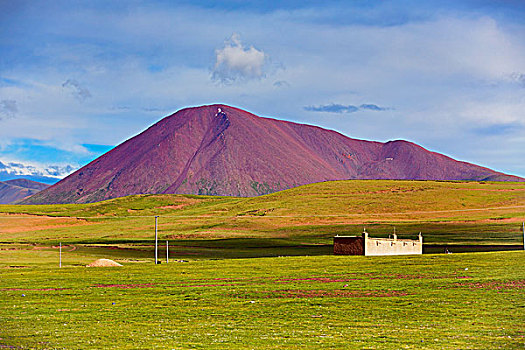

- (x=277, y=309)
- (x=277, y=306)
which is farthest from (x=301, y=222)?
(x=277, y=309)

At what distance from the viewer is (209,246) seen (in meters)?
97.9

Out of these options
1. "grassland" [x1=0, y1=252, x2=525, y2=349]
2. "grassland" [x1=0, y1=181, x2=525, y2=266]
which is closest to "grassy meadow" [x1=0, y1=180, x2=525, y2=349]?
"grassland" [x1=0, y1=252, x2=525, y2=349]

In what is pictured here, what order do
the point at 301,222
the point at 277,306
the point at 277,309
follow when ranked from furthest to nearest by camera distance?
the point at 301,222 < the point at 277,306 < the point at 277,309

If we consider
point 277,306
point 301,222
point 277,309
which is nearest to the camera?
point 277,309

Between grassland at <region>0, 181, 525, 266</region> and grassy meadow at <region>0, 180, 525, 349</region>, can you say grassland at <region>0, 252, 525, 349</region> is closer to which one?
grassy meadow at <region>0, 180, 525, 349</region>

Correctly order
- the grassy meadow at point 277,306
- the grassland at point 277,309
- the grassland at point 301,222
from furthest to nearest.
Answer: the grassland at point 301,222 → the grassy meadow at point 277,306 → the grassland at point 277,309

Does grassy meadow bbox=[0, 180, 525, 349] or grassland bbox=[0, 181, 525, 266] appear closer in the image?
grassy meadow bbox=[0, 180, 525, 349]

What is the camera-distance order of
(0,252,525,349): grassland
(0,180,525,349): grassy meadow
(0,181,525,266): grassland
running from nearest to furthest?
1. (0,252,525,349): grassland
2. (0,180,525,349): grassy meadow
3. (0,181,525,266): grassland

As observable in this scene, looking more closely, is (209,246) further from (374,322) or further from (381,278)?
(374,322)

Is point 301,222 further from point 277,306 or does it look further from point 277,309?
point 277,309

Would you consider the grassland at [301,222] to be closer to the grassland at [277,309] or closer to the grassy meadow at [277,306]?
the grassy meadow at [277,306]

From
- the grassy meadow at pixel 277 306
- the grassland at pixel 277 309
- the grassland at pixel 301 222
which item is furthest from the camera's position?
the grassland at pixel 301 222

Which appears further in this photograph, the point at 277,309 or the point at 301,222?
the point at 301,222

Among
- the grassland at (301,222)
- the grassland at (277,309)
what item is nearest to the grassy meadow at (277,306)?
the grassland at (277,309)
